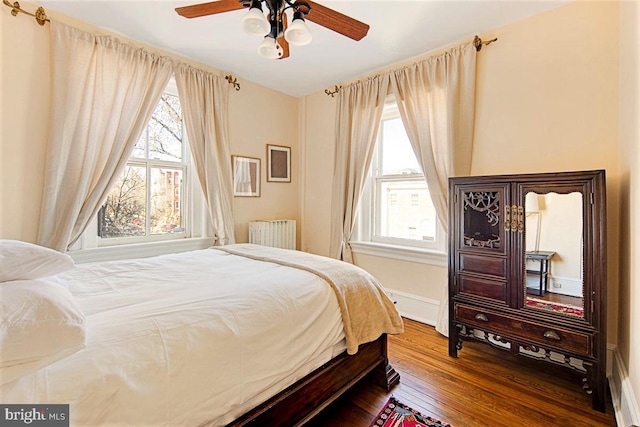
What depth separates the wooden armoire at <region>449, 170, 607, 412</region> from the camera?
176 cm

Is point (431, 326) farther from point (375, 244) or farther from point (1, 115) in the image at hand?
point (1, 115)

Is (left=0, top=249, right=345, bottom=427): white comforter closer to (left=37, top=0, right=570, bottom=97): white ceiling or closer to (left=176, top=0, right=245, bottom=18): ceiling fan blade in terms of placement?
(left=176, top=0, right=245, bottom=18): ceiling fan blade

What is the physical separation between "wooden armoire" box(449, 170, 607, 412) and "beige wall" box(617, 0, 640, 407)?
13 cm

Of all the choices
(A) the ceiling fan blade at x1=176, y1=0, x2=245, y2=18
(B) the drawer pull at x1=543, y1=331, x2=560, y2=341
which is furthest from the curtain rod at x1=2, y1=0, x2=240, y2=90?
(B) the drawer pull at x1=543, y1=331, x2=560, y2=341

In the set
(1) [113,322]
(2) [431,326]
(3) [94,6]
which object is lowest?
(2) [431,326]

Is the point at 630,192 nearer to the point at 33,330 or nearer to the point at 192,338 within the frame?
the point at 192,338

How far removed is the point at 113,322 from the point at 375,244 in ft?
8.89

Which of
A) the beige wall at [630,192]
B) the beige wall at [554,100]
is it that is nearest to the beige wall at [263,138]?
the beige wall at [554,100]

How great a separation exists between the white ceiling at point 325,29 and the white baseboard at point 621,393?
2517 millimetres

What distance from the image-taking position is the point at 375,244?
3.38 metres

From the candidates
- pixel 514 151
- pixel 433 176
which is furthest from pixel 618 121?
pixel 433 176

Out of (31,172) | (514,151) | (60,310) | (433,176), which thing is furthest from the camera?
(433,176)

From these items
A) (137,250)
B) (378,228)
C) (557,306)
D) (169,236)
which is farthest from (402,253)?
(137,250)

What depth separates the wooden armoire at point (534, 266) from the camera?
5.77 ft
